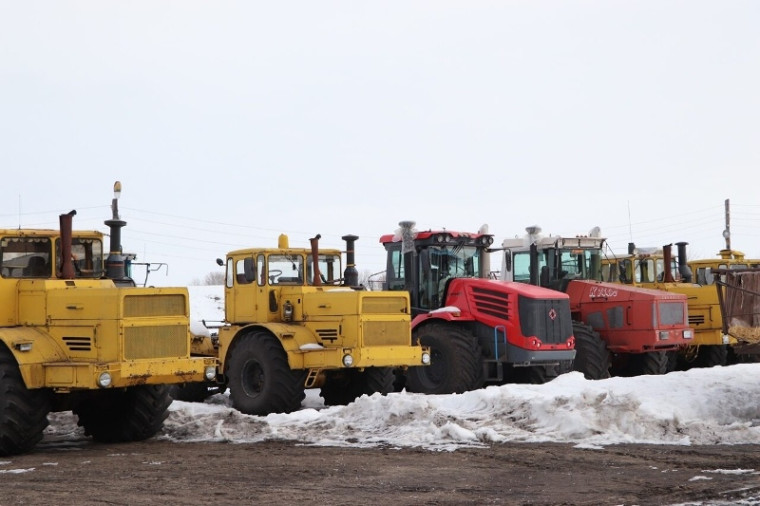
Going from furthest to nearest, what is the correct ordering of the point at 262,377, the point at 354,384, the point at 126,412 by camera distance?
the point at 354,384 < the point at 262,377 < the point at 126,412

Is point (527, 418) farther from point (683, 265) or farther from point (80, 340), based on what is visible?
point (683, 265)

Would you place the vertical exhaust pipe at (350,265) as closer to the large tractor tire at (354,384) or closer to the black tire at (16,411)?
the large tractor tire at (354,384)

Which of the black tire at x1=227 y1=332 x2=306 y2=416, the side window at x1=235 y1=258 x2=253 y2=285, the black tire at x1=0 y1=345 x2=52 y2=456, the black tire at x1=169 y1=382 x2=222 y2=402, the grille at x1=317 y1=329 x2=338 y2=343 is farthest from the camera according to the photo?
the black tire at x1=169 y1=382 x2=222 y2=402

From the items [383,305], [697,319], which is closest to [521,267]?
[697,319]

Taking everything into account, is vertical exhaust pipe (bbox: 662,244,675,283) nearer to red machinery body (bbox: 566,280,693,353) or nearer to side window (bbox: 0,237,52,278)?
red machinery body (bbox: 566,280,693,353)

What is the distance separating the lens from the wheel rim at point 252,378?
58.1ft

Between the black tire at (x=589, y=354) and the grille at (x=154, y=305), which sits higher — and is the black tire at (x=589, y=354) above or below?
below

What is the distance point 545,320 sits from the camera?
766 inches

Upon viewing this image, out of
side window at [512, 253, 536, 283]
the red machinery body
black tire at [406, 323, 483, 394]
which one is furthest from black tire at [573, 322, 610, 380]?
black tire at [406, 323, 483, 394]

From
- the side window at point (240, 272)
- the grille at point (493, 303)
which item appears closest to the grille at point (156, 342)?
the side window at point (240, 272)

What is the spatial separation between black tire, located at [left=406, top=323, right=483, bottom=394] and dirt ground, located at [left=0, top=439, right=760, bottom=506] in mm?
5064

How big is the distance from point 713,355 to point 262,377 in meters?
12.0

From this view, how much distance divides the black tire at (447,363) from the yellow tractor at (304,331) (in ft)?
4.39

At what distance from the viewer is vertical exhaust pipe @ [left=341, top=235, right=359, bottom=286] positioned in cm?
1877
